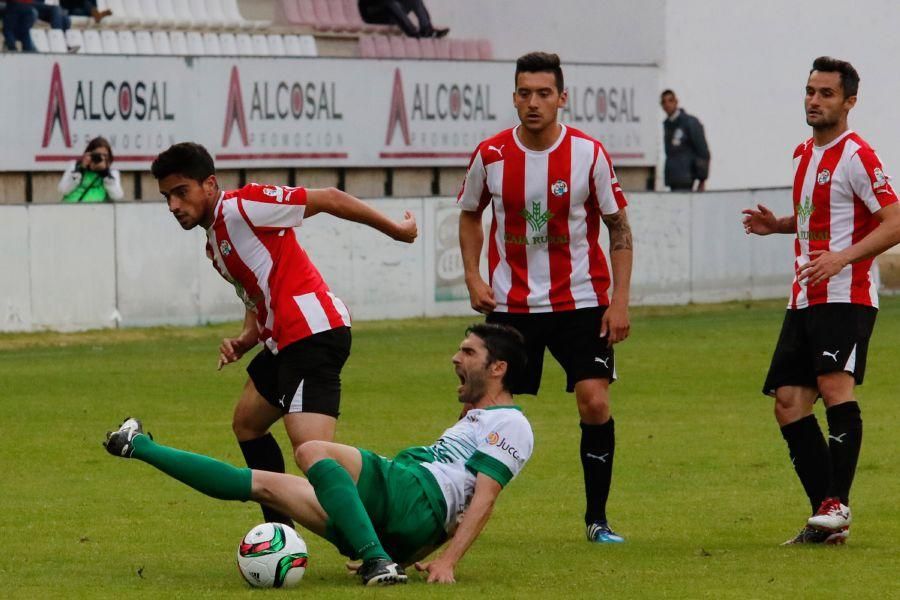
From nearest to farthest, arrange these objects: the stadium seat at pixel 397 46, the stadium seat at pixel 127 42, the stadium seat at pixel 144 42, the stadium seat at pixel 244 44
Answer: the stadium seat at pixel 127 42, the stadium seat at pixel 144 42, the stadium seat at pixel 244 44, the stadium seat at pixel 397 46

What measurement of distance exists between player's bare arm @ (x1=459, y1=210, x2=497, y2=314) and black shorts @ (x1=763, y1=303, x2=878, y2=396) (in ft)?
4.28

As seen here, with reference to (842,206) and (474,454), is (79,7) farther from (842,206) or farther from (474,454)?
(474,454)

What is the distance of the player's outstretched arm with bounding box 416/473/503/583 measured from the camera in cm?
686

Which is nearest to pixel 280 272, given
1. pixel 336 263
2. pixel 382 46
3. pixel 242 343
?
pixel 242 343

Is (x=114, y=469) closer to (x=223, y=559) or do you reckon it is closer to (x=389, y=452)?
(x=389, y=452)

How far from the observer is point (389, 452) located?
36.8 ft

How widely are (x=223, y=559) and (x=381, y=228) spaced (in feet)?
4.91

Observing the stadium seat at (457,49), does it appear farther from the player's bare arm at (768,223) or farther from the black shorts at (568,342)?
the black shorts at (568,342)

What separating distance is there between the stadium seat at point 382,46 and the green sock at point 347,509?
23.4 metres

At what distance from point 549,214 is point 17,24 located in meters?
17.4

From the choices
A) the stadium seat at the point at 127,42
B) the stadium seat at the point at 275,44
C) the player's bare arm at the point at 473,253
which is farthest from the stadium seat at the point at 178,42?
the player's bare arm at the point at 473,253

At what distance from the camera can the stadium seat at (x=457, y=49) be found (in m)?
31.6

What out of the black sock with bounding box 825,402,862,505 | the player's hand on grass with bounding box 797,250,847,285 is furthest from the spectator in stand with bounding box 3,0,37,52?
the player's hand on grass with bounding box 797,250,847,285

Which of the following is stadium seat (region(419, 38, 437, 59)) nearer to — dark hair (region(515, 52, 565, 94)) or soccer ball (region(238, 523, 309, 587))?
dark hair (region(515, 52, 565, 94))
